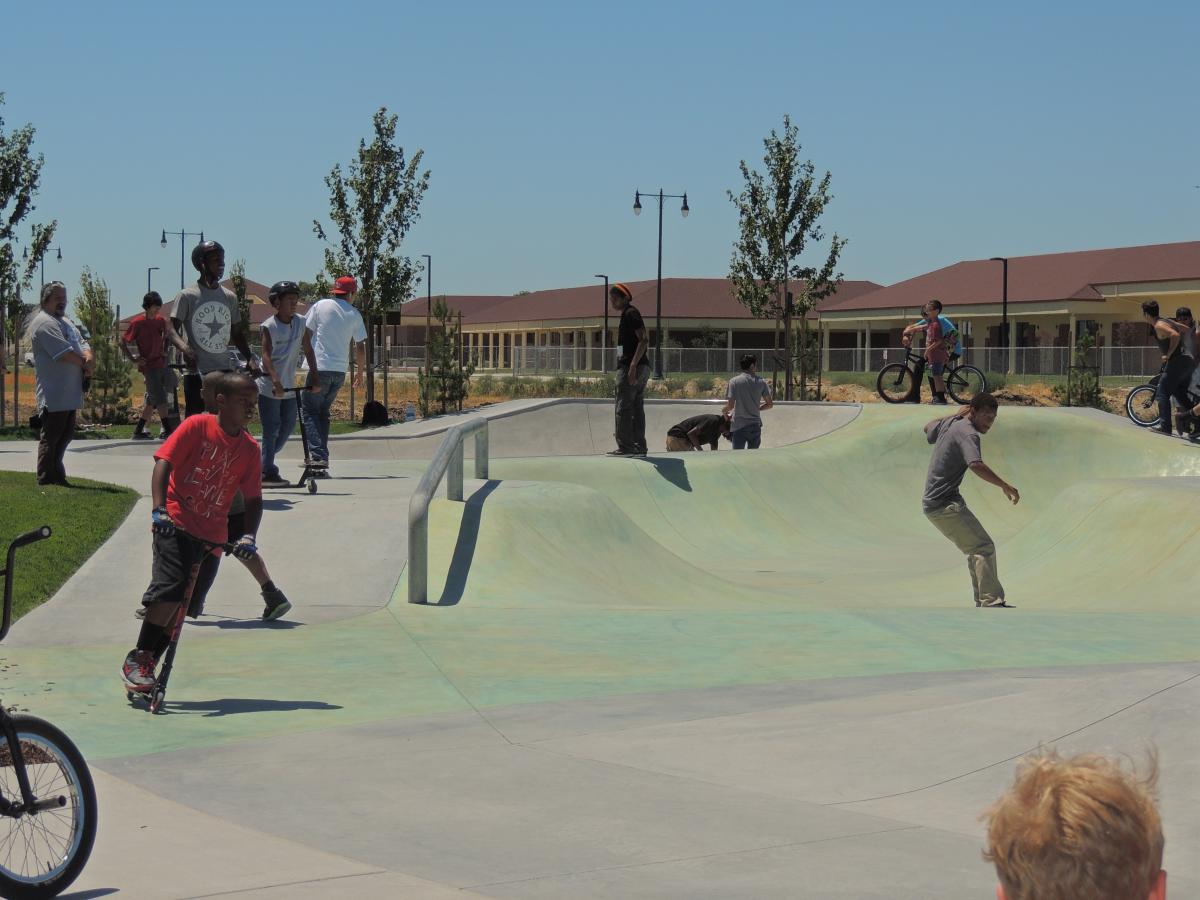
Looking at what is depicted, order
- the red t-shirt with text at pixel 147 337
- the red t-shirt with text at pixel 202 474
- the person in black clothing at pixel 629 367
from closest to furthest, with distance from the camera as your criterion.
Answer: the red t-shirt with text at pixel 202 474 → the person in black clothing at pixel 629 367 → the red t-shirt with text at pixel 147 337

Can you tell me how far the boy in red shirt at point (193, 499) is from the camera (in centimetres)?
628

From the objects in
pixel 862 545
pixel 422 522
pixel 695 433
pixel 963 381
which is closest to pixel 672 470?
pixel 862 545

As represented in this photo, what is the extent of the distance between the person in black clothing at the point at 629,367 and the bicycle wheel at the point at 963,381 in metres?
7.99

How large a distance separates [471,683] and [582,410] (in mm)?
17661

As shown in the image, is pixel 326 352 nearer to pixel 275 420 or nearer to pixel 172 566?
pixel 275 420

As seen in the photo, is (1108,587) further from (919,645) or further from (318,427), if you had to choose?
(318,427)

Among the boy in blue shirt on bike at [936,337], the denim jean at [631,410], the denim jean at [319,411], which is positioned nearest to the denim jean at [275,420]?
the denim jean at [319,411]

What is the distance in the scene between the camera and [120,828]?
456 cm

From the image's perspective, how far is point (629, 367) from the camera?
45.8 ft

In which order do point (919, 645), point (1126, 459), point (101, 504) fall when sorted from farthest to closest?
1. point (1126, 459)
2. point (101, 504)
3. point (919, 645)

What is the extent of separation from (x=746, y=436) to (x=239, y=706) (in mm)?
13051

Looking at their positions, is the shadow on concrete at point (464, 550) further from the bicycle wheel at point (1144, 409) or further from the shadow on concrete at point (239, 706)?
the bicycle wheel at point (1144, 409)

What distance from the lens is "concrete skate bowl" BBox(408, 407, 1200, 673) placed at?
332 inches

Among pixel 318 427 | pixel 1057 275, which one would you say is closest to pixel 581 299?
pixel 1057 275
